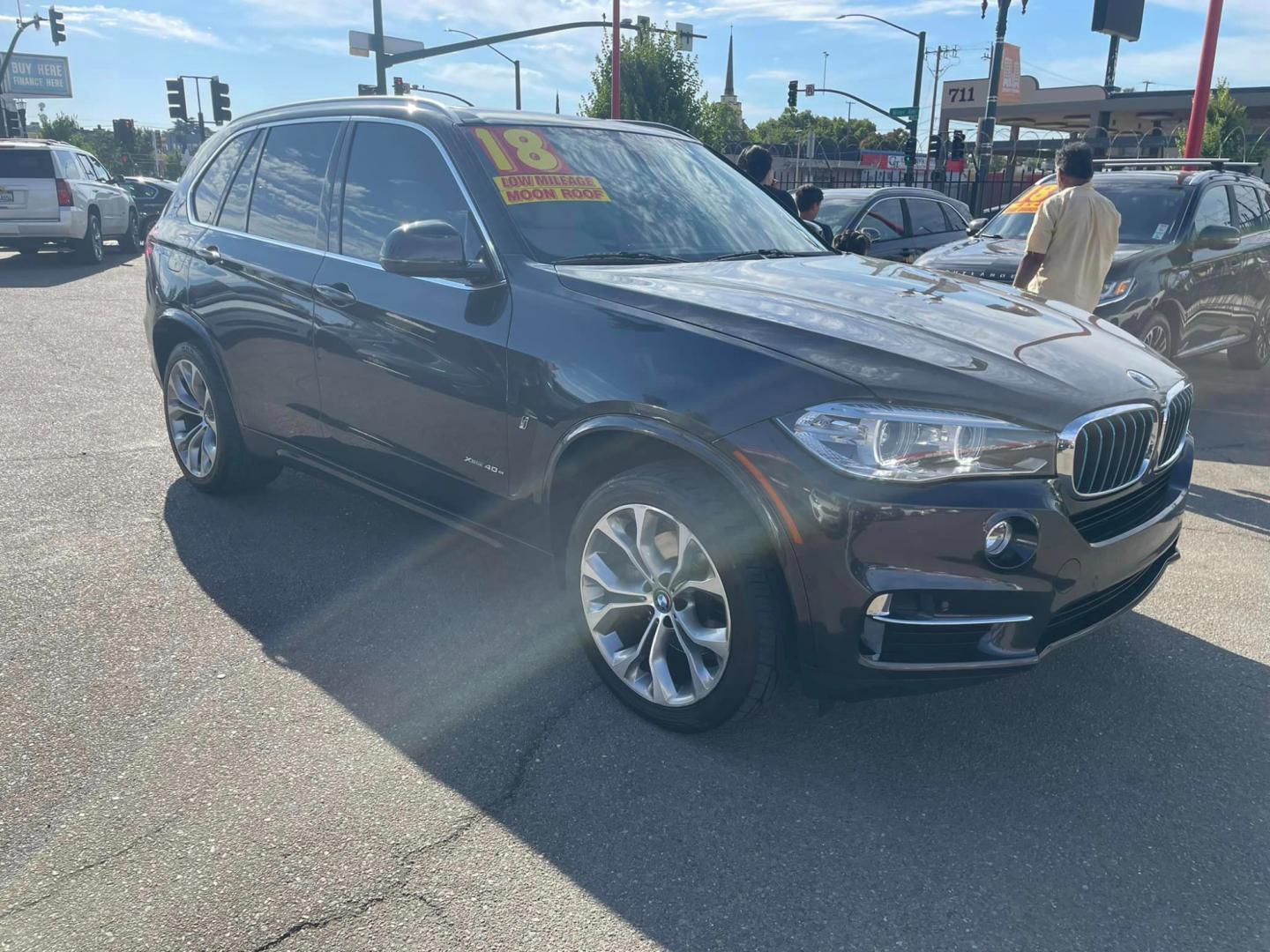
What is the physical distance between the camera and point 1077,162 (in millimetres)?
6043

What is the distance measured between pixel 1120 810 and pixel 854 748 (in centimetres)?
74

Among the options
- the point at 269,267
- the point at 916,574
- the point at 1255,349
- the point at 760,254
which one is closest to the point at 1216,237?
the point at 1255,349

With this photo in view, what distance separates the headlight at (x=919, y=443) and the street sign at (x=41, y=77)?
101311 mm

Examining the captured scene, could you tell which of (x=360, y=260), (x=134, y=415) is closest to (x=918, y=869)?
(x=360, y=260)

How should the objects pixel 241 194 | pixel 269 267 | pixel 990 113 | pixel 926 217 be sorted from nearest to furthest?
pixel 269 267, pixel 241 194, pixel 926 217, pixel 990 113

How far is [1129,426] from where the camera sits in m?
2.91

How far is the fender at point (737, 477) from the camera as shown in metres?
2.65

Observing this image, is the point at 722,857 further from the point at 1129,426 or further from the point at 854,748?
the point at 1129,426

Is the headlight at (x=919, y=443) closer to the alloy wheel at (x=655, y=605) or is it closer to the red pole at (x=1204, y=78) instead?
the alloy wheel at (x=655, y=605)

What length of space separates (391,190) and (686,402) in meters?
1.78

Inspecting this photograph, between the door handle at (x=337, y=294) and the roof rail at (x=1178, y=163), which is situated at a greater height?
the roof rail at (x=1178, y=163)

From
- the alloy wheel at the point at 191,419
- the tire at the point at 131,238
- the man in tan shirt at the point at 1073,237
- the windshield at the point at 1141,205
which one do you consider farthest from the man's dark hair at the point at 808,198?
the tire at the point at 131,238

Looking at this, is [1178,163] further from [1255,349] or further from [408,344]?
[408,344]

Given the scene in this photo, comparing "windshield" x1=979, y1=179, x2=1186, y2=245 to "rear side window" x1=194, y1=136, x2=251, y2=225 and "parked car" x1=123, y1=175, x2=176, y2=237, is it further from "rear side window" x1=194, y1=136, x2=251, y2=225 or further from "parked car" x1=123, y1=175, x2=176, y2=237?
"parked car" x1=123, y1=175, x2=176, y2=237
